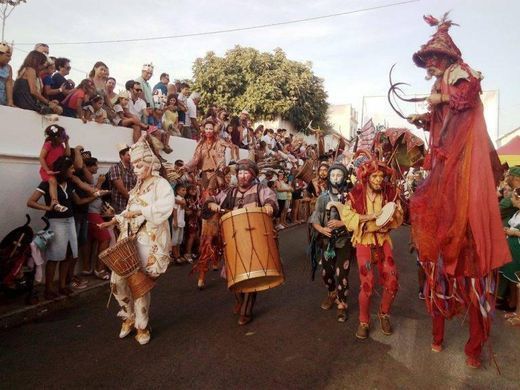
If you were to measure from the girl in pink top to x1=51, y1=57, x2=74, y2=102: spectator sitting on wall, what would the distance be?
192 cm

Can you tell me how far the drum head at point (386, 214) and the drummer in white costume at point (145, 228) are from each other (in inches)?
87.9

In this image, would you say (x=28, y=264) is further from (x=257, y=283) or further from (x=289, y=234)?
(x=289, y=234)

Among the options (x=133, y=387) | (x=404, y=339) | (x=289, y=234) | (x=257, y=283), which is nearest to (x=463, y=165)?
(x=404, y=339)

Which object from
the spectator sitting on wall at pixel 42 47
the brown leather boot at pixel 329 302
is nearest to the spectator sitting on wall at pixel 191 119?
the spectator sitting on wall at pixel 42 47

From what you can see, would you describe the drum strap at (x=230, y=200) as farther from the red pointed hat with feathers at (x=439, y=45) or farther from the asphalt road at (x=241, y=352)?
the red pointed hat with feathers at (x=439, y=45)

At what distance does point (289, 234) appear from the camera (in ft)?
42.4

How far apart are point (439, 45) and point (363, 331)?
3043mm

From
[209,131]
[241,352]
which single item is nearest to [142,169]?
[241,352]

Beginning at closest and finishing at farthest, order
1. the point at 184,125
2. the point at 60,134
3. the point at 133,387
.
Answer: the point at 133,387 < the point at 60,134 < the point at 184,125

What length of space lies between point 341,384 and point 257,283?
1532mm

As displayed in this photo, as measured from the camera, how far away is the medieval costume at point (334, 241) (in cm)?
526

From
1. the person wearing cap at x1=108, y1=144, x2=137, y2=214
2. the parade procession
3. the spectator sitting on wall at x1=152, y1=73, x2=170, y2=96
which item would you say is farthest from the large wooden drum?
the spectator sitting on wall at x1=152, y1=73, x2=170, y2=96

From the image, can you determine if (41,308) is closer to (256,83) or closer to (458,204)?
(458,204)

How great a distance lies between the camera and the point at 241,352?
4.19 metres
